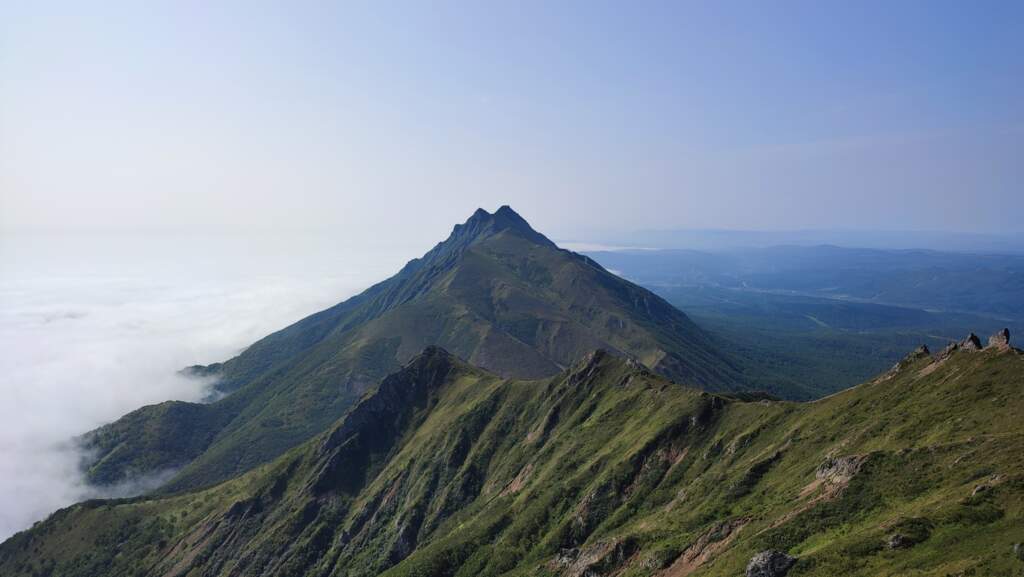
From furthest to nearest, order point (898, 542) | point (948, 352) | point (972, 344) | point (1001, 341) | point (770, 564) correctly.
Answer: point (948, 352) < point (972, 344) < point (1001, 341) < point (770, 564) < point (898, 542)

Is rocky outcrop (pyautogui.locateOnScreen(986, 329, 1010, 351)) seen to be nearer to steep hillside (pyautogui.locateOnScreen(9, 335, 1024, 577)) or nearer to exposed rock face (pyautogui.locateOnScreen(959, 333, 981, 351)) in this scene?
steep hillside (pyautogui.locateOnScreen(9, 335, 1024, 577))

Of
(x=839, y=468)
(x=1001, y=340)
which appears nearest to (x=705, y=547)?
(x=839, y=468)

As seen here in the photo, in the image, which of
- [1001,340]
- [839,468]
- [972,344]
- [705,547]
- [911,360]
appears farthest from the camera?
[911,360]

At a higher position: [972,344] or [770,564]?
[972,344]

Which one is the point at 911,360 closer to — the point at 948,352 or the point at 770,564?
the point at 948,352

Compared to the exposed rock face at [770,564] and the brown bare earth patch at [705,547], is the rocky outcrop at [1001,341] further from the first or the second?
the exposed rock face at [770,564]

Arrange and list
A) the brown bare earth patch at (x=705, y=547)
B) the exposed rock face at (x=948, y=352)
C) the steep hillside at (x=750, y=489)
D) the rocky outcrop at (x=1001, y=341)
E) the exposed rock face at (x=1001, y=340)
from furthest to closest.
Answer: the exposed rock face at (x=948, y=352)
the exposed rock face at (x=1001, y=340)
the rocky outcrop at (x=1001, y=341)
the brown bare earth patch at (x=705, y=547)
the steep hillside at (x=750, y=489)

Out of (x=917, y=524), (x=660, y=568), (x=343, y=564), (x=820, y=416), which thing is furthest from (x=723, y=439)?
(x=343, y=564)

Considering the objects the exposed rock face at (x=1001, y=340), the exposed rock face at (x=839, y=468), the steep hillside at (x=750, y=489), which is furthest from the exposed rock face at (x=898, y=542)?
the exposed rock face at (x=1001, y=340)

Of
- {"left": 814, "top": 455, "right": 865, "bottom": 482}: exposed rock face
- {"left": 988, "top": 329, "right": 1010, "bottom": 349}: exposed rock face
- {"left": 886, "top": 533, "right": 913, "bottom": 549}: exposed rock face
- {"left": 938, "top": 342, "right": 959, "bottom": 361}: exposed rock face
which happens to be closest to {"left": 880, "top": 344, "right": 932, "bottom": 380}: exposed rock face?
{"left": 938, "top": 342, "right": 959, "bottom": 361}: exposed rock face

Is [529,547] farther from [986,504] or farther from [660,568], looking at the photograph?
[986,504]
